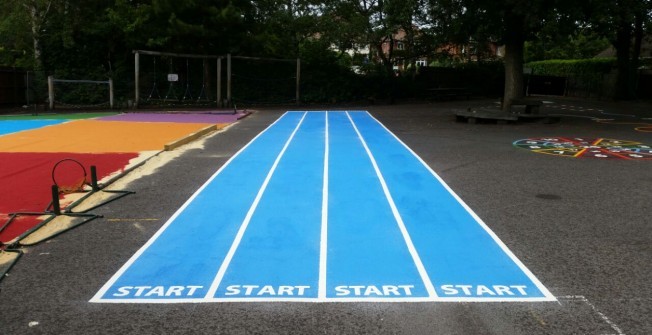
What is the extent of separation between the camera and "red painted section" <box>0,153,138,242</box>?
7.15 meters

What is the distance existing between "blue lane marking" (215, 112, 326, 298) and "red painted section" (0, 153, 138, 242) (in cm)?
299

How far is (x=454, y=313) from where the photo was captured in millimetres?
4406

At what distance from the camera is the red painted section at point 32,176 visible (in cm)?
715

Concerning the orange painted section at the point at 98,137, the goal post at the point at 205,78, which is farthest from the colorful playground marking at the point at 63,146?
the goal post at the point at 205,78

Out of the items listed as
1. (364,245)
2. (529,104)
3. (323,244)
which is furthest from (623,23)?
(323,244)

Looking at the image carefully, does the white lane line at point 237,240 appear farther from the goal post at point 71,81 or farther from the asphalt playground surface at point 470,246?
the goal post at point 71,81

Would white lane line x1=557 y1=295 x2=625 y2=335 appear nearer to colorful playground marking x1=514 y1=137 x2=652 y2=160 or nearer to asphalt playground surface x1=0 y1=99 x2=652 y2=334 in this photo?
asphalt playground surface x1=0 y1=99 x2=652 y2=334

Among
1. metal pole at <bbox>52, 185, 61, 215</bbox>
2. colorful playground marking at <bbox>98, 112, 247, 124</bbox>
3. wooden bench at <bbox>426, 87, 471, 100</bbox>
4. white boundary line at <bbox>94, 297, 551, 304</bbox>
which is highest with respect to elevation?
wooden bench at <bbox>426, 87, 471, 100</bbox>

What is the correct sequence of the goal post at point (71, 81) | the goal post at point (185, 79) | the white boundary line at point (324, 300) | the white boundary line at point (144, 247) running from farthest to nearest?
the goal post at point (185, 79)
the goal post at point (71, 81)
the white boundary line at point (144, 247)
the white boundary line at point (324, 300)

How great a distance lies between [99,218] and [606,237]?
Result: 21.7 feet

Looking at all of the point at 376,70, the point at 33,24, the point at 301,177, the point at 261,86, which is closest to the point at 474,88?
the point at 376,70

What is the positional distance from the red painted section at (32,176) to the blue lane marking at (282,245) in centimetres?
299

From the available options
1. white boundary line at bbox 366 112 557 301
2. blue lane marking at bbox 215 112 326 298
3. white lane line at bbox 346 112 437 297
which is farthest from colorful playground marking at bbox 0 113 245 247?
white boundary line at bbox 366 112 557 301

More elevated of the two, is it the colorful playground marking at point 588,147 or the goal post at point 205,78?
the goal post at point 205,78
